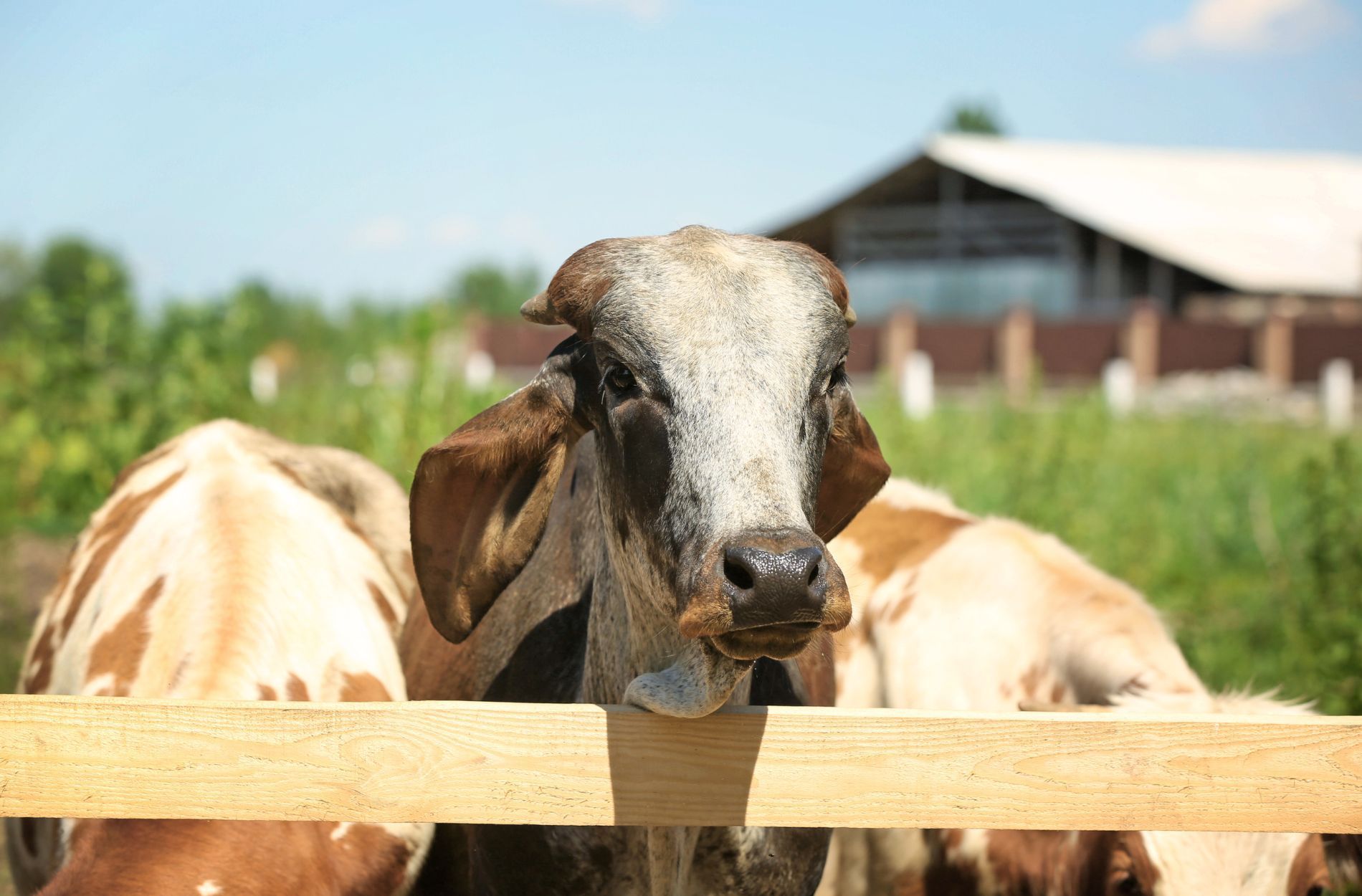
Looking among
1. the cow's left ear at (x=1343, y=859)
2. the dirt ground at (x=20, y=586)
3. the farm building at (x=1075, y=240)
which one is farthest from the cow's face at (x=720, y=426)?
the farm building at (x=1075, y=240)

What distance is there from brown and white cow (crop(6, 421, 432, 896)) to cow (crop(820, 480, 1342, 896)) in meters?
1.30

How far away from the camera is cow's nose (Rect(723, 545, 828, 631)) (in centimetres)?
214

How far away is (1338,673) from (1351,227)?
32156 mm

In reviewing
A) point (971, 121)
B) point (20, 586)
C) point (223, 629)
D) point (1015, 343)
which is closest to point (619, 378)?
point (223, 629)

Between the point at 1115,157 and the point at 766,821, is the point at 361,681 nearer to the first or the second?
the point at 766,821

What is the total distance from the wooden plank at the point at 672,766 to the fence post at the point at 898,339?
82.4 feet

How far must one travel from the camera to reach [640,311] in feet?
8.53

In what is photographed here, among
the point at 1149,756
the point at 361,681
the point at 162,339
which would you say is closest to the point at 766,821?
the point at 1149,756

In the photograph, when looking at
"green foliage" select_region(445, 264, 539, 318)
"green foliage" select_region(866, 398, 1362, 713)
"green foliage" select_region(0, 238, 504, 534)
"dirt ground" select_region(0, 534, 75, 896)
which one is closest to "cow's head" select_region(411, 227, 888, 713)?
"green foliage" select_region(866, 398, 1362, 713)

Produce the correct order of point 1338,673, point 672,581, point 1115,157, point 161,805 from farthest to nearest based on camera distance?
point 1115,157, point 1338,673, point 672,581, point 161,805

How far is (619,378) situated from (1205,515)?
29.0ft

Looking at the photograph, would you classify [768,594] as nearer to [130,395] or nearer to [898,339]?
[130,395]

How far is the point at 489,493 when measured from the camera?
2.92 meters

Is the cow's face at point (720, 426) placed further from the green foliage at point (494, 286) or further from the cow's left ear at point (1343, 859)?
the green foliage at point (494, 286)
